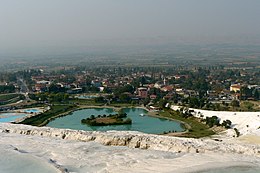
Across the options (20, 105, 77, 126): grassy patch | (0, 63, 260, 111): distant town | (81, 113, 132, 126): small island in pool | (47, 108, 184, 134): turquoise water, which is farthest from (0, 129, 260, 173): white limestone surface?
(0, 63, 260, 111): distant town

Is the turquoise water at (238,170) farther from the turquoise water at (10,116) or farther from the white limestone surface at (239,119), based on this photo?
the turquoise water at (10,116)

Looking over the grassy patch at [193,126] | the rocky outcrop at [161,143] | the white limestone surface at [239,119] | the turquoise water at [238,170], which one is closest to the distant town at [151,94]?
the white limestone surface at [239,119]

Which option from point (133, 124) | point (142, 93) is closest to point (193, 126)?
point (133, 124)

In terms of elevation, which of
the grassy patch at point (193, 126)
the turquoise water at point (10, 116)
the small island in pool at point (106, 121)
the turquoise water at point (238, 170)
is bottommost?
the turquoise water at point (10, 116)

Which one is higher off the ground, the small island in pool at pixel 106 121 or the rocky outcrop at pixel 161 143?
the rocky outcrop at pixel 161 143

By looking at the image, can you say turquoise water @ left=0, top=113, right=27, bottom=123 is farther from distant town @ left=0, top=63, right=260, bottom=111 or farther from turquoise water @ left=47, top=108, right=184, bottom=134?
distant town @ left=0, top=63, right=260, bottom=111

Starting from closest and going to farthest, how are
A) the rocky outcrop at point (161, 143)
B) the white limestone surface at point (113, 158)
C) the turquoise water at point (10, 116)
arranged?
1. the white limestone surface at point (113, 158)
2. the rocky outcrop at point (161, 143)
3. the turquoise water at point (10, 116)
